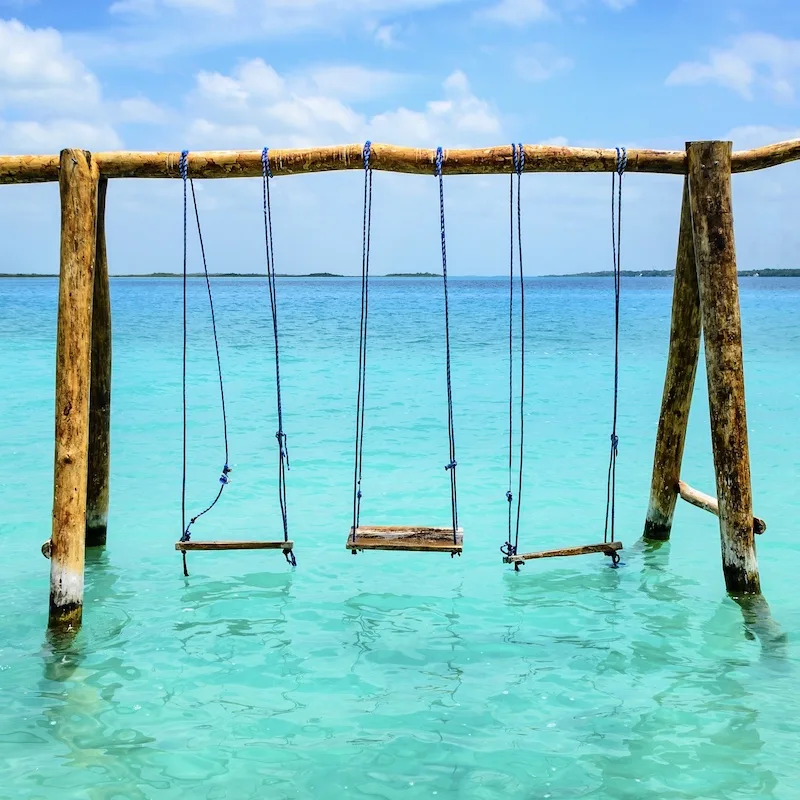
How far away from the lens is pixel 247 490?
10805 mm

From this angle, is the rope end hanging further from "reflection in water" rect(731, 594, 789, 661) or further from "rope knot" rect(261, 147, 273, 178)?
"reflection in water" rect(731, 594, 789, 661)

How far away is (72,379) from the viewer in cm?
579

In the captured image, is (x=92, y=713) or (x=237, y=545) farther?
(x=237, y=545)

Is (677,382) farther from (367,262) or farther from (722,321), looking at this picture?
(367,262)

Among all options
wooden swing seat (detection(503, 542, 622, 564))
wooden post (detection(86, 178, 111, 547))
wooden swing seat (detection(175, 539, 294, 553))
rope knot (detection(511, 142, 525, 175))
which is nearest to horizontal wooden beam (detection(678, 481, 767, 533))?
wooden swing seat (detection(503, 542, 622, 564))

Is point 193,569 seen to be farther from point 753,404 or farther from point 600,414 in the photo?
point 753,404

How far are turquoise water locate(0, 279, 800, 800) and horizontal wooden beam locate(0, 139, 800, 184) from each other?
3.27 m

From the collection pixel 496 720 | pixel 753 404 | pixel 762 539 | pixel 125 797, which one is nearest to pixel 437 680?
pixel 496 720

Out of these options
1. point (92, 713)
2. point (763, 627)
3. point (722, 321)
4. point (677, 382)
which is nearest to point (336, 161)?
point (722, 321)

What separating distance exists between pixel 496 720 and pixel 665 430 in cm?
331

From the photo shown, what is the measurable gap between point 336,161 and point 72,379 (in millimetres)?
2329

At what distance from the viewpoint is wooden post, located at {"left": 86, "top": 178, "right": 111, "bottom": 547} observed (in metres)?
6.70

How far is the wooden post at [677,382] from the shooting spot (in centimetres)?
676

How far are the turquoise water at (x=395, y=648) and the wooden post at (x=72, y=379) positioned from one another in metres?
0.54
